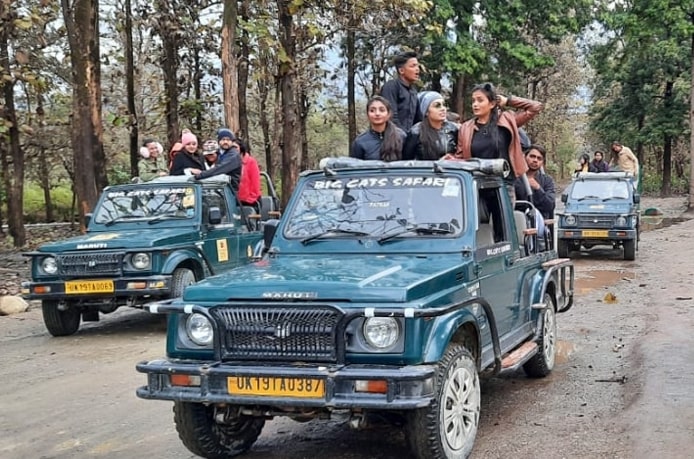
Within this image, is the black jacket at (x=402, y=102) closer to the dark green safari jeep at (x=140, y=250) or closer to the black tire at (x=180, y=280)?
→ the dark green safari jeep at (x=140, y=250)

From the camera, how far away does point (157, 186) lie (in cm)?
1054

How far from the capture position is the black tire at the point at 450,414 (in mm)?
4477

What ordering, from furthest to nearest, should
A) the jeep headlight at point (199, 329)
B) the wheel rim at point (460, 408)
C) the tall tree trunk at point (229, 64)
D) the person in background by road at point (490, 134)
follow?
the tall tree trunk at point (229, 64) < the person in background by road at point (490, 134) < the jeep headlight at point (199, 329) < the wheel rim at point (460, 408)

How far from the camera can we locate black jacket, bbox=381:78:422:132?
7988mm

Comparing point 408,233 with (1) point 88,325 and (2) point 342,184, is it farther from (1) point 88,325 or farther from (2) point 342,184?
(1) point 88,325

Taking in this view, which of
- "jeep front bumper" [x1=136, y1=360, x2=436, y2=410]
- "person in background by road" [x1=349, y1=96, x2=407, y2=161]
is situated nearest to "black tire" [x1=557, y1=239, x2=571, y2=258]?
"person in background by road" [x1=349, y1=96, x2=407, y2=161]

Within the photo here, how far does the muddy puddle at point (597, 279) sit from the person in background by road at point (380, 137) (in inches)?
243

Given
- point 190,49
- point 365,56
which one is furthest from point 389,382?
point 365,56

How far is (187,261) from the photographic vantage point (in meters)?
9.95

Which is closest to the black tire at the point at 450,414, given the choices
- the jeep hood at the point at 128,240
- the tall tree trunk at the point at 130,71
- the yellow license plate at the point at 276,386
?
the yellow license plate at the point at 276,386

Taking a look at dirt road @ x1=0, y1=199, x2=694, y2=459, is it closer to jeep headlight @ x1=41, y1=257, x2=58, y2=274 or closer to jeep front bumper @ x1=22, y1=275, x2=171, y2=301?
jeep front bumper @ x1=22, y1=275, x2=171, y2=301

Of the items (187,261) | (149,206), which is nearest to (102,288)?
(187,261)

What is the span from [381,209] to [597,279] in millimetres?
8809

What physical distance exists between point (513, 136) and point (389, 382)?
348 centimetres
